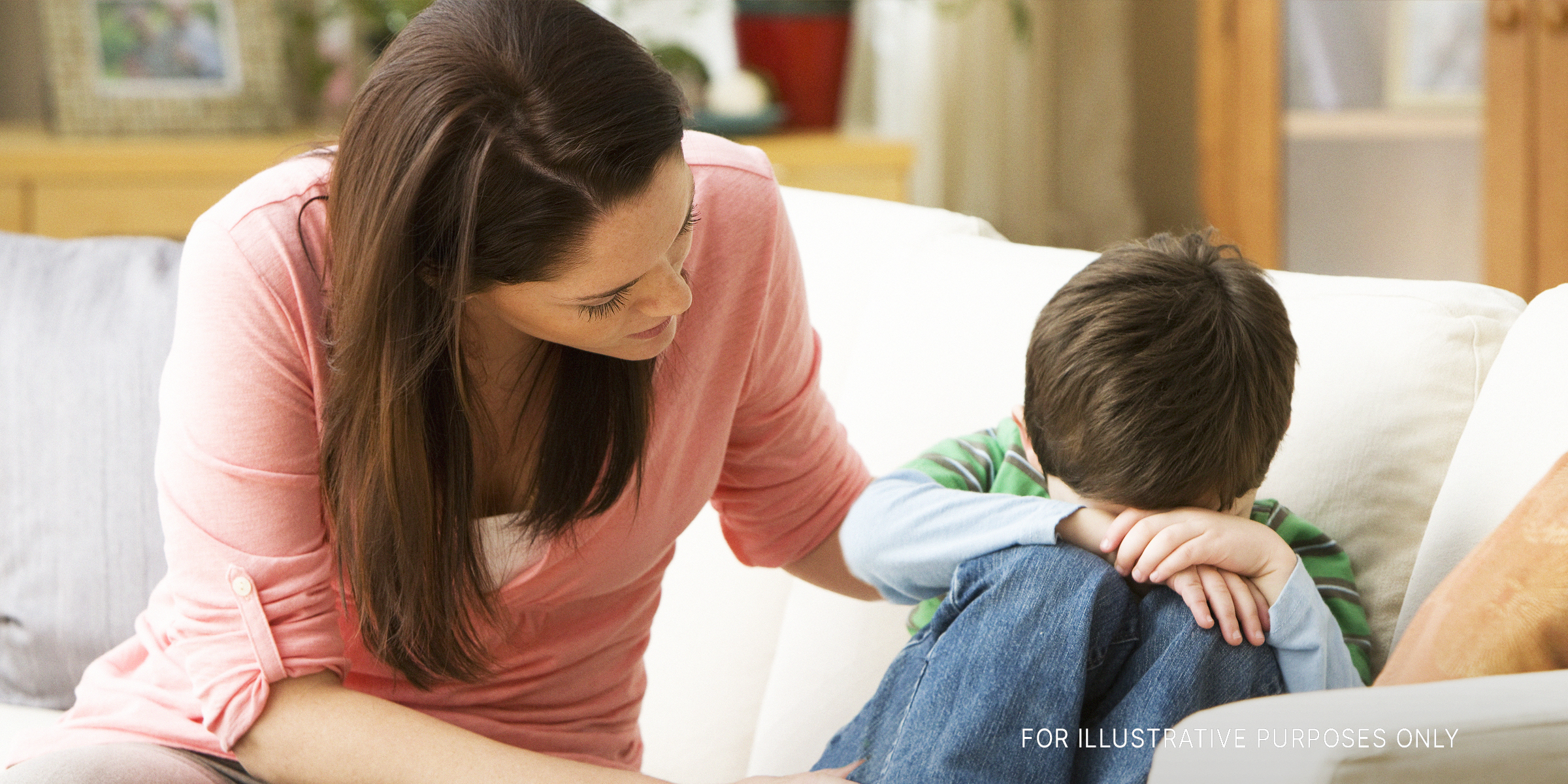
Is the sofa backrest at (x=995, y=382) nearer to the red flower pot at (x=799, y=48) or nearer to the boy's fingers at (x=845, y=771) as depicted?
the boy's fingers at (x=845, y=771)

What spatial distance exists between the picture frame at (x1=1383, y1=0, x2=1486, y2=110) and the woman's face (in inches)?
73.1

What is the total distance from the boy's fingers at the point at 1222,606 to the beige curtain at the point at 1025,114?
2038 millimetres

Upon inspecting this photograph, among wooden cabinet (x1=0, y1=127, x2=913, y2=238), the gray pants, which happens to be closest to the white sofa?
Answer: the gray pants

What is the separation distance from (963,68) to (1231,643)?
217 centimetres

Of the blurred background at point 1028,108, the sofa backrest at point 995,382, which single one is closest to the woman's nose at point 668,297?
the sofa backrest at point 995,382

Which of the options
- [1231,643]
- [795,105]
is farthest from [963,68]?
[1231,643]

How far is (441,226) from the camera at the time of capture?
2.73ft

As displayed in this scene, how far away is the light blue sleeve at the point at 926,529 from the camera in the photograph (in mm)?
937

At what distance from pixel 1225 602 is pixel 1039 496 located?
0.20 m

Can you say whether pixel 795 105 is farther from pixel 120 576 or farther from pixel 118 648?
pixel 118 648

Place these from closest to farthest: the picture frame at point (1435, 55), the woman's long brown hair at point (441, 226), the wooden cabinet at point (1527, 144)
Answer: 1. the woman's long brown hair at point (441, 226)
2. the wooden cabinet at point (1527, 144)
3. the picture frame at point (1435, 55)

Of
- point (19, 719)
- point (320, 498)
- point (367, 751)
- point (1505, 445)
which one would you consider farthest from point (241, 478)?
point (1505, 445)

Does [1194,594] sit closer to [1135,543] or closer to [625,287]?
[1135,543]

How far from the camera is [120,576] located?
4.68 feet
